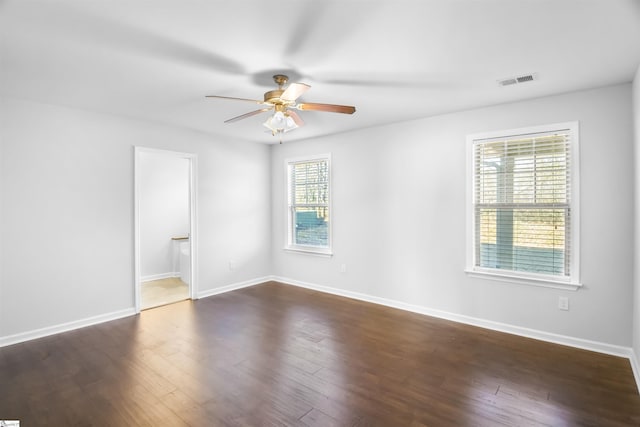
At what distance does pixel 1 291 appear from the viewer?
3.25 m

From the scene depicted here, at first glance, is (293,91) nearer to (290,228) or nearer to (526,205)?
(526,205)

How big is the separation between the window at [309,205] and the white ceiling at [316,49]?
199 centimetres

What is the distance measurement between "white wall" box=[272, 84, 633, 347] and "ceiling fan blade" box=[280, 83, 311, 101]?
220 cm

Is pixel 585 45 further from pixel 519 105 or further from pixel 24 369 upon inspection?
pixel 24 369

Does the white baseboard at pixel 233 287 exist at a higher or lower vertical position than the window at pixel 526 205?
lower

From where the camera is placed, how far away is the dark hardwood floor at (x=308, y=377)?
217 centimetres

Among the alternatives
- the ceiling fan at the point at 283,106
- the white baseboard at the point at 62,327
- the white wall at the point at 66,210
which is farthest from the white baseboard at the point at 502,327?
the white wall at the point at 66,210

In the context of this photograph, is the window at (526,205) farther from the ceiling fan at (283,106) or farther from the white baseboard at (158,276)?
the white baseboard at (158,276)

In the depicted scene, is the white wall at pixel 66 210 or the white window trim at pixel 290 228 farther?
the white window trim at pixel 290 228

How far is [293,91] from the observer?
2.49 meters

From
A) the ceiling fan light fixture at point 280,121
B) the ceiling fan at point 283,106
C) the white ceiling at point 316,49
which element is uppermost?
the white ceiling at point 316,49

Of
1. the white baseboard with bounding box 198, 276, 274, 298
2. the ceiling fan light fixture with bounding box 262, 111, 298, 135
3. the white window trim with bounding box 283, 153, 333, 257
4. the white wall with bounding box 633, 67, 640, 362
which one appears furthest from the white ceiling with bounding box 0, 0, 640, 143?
the white baseboard with bounding box 198, 276, 274, 298

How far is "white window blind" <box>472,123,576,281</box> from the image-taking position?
3.27 metres

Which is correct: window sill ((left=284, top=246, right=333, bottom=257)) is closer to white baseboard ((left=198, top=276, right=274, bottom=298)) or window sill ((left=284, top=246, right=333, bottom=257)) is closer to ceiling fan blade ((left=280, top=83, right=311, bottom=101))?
white baseboard ((left=198, top=276, right=274, bottom=298))
